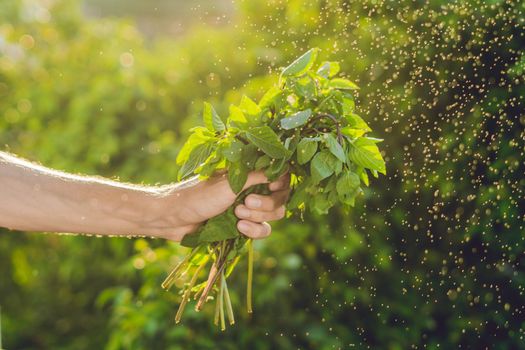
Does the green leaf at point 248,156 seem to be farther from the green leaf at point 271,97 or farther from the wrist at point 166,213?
the wrist at point 166,213

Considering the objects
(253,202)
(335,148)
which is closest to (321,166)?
(335,148)

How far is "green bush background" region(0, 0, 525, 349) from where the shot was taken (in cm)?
256

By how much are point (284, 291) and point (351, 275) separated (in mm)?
286

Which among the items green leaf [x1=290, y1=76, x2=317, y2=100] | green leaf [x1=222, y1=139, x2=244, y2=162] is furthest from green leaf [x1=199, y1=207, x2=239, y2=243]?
green leaf [x1=290, y1=76, x2=317, y2=100]

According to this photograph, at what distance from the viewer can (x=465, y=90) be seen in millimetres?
2617

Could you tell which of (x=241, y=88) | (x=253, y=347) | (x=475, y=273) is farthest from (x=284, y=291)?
(x=241, y=88)

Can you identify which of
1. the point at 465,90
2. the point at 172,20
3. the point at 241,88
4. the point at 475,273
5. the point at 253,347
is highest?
the point at 465,90

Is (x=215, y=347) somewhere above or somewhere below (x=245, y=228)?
below

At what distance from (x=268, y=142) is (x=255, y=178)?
145mm

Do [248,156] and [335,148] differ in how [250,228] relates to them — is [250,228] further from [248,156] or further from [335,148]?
[335,148]

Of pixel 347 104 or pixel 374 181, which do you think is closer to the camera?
pixel 347 104

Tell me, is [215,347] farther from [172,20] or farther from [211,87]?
[172,20]

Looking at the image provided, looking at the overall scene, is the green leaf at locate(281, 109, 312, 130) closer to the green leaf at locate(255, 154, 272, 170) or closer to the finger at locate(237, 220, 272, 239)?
the green leaf at locate(255, 154, 272, 170)

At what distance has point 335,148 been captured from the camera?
168 cm
